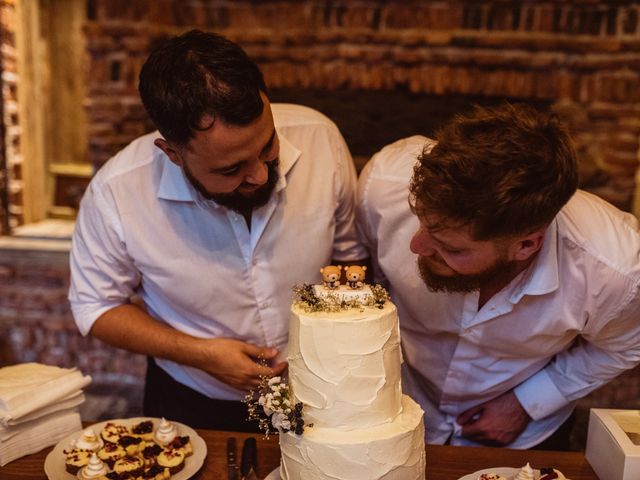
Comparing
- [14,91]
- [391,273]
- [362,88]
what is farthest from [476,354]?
[14,91]

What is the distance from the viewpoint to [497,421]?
1938 mm

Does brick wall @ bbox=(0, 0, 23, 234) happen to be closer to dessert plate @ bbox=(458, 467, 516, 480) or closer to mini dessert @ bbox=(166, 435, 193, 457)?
mini dessert @ bbox=(166, 435, 193, 457)

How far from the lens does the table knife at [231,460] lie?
5.00ft

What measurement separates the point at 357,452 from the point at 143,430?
2.29ft

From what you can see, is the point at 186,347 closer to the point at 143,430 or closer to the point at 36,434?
the point at 143,430

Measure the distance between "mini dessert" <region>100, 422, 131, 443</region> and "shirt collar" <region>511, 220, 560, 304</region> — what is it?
1.07 m

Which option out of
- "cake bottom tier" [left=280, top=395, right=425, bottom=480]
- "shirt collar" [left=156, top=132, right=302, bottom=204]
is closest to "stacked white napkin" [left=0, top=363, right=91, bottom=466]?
"shirt collar" [left=156, top=132, right=302, bottom=204]

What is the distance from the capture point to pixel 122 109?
3.68m

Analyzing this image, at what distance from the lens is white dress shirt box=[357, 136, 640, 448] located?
5.68 feet

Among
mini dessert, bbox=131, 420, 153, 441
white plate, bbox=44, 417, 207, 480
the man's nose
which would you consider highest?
the man's nose

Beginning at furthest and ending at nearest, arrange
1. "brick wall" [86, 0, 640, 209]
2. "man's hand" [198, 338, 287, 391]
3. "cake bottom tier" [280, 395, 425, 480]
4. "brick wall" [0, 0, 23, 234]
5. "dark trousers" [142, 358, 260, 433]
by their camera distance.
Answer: "brick wall" [0, 0, 23, 234]
"brick wall" [86, 0, 640, 209]
"dark trousers" [142, 358, 260, 433]
"man's hand" [198, 338, 287, 391]
"cake bottom tier" [280, 395, 425, 480]

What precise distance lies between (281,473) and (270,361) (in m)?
0.55

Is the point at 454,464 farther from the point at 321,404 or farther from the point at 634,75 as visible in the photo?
the point at 634,75

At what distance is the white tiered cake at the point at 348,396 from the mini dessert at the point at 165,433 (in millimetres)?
440
